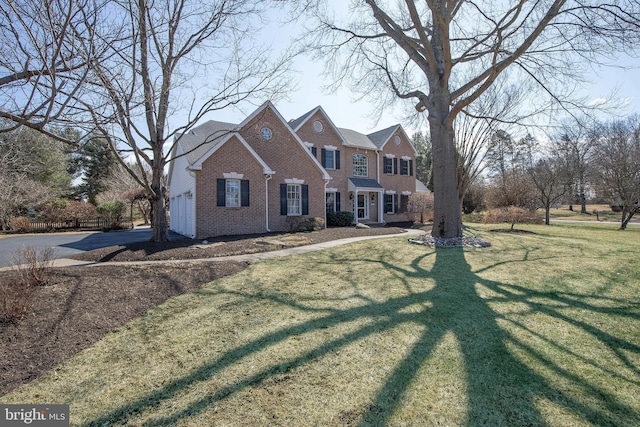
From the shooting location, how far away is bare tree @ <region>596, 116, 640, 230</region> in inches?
746

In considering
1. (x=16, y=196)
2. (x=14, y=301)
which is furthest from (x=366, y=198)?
(x=16, y=196)

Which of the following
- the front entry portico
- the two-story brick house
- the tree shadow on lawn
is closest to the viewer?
the tree shadow on lawn

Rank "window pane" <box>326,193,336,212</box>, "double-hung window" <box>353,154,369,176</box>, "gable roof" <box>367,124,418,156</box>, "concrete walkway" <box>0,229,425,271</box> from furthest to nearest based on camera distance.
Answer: "gable roof" <box>367,124,418,156</box> < "double-hung window" <box>353,154,369,176</box> < "window pane" <box>326,193,336,212</box> < "concrete walkway" <box>0,229,425,271</box>

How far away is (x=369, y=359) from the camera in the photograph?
3162mm

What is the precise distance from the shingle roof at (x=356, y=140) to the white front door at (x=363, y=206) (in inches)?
150

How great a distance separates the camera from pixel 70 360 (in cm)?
328

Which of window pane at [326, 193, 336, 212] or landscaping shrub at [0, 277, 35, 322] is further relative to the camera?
window pane at [326, 193, 336, 212]

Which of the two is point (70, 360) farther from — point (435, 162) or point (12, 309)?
point (435, 162)

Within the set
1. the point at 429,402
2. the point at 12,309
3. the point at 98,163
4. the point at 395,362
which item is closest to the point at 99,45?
the point at 12,309

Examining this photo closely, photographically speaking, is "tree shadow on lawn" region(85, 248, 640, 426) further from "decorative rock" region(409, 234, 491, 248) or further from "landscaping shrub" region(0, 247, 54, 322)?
"decorative rock" region(409, 234, 491, 248)

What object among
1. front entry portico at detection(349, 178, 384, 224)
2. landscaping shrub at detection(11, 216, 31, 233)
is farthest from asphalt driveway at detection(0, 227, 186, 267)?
front entry portico at detection(349, 178, 384, 224)

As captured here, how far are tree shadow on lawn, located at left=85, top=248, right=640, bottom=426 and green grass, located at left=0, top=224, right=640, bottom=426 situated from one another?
16 millimetres

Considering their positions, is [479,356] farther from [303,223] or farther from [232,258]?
[303,223]

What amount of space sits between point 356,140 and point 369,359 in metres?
21.8
